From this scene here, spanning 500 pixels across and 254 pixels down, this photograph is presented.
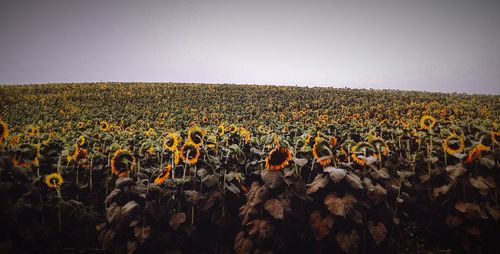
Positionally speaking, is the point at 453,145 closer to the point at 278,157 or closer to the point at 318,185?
the point at 318,185

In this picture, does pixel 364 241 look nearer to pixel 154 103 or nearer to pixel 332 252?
pixel 332 252

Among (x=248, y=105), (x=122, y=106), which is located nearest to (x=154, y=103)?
(x=122, y=106)

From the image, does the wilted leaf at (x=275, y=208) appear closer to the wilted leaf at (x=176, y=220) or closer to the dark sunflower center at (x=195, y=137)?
the wilted leaf at (x=176, y=220)

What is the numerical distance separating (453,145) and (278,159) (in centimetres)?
218

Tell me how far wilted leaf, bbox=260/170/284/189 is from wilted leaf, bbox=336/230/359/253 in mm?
708

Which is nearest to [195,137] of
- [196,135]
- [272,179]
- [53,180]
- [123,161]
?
[196,135]

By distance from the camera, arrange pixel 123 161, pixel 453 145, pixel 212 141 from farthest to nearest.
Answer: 1. pixel 212 141
2. pixel 453 145
3. pixel 123 161

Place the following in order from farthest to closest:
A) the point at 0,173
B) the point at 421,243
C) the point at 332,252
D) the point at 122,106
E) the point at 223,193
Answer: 1. the point at 122,106
2. the point at 421,243
3. the point at 223,193
4. the point at 332,252
5. the point at 0,173

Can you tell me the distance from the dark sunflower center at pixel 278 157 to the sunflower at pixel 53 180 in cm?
228

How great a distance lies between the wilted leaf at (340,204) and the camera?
8.61ft

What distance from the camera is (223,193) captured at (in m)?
3.09

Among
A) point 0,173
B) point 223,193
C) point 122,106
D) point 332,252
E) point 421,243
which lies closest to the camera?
point 0,173

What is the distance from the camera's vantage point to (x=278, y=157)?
9.99ft

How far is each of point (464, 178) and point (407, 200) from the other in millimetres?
629
